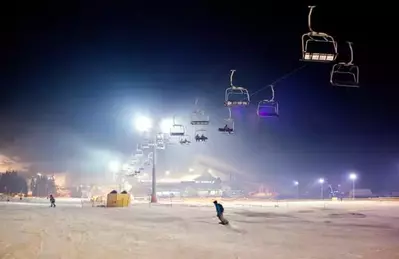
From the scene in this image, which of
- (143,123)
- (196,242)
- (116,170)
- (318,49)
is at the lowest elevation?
(196,242)

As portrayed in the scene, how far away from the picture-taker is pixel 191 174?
441ft

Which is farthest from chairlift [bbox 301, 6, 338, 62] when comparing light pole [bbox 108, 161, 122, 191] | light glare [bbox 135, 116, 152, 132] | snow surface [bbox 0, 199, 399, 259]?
light pole [bbox 108, 161, 122, 191]

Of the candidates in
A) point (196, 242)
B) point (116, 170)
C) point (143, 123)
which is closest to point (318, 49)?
point (196, 242)

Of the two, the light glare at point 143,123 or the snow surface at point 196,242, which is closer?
the snow surface at point 196,242

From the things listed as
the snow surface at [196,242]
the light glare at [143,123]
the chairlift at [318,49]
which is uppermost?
the light glare at [143,123]

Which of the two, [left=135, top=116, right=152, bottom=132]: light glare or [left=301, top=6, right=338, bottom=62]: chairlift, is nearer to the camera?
[left=301, top=6, right=338, bottom=62]: chairlift

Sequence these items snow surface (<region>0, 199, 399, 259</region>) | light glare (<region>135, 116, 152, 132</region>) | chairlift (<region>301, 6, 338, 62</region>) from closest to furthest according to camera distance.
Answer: snow surface (<region>0, 199, 399, 259</region>) < chairlift (<region>301, 6, 338, 62</region>) < light glare (<region>135, 116, 152, 132</region>)

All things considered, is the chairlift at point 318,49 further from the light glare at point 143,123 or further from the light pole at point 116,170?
Answer: the light pole at point 116,170

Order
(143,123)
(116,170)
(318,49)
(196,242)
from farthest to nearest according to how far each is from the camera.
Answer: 1. (116,170)
2. (143,123)
3. (196,242)
4. (318,49)

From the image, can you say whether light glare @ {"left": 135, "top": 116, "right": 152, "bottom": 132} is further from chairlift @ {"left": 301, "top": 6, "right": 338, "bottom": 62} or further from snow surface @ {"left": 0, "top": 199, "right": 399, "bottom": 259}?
chairlift @ {"left": 301, "top": 6, "right": 338, "bottom": 62}

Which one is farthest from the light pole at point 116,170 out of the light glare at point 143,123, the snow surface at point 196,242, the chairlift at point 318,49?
the chairlift at point 318,49

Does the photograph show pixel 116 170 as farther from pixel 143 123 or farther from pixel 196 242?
pixel 196 242

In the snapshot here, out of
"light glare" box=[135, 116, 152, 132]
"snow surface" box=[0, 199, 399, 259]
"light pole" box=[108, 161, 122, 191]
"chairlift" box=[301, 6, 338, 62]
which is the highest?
"light glare" box=[135, 116, 152, 132]

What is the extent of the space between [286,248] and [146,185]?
10611 cm
